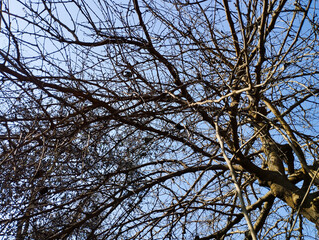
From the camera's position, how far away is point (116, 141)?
3.48 m

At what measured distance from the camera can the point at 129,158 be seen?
11.0 ft

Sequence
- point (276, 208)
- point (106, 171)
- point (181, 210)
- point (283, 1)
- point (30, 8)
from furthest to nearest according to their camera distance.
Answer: point (276, 208) < point (181, 210) < point (106, 171) < point (283, 1) < point (30, 8)

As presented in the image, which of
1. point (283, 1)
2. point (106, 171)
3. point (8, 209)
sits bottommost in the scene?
point (8, 209)

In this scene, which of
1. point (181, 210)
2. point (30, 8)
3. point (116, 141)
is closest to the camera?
point (30, 8)

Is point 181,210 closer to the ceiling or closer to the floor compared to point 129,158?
closer to the floor

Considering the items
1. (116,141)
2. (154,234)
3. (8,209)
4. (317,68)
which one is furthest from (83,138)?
(317,68)

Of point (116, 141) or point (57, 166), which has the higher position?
point (116, 141)

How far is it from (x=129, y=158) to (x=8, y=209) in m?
1.25

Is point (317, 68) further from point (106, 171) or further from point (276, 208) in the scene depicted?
point (106, 171)

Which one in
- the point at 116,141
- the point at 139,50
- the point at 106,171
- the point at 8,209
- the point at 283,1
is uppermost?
the point at 139,50

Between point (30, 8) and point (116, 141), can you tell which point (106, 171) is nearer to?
point (116, 141)

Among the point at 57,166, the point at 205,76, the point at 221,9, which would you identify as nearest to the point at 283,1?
the point at 221,9

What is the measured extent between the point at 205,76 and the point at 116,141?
1232 millimetres

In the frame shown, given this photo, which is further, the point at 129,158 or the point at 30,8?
the point at 129,158
